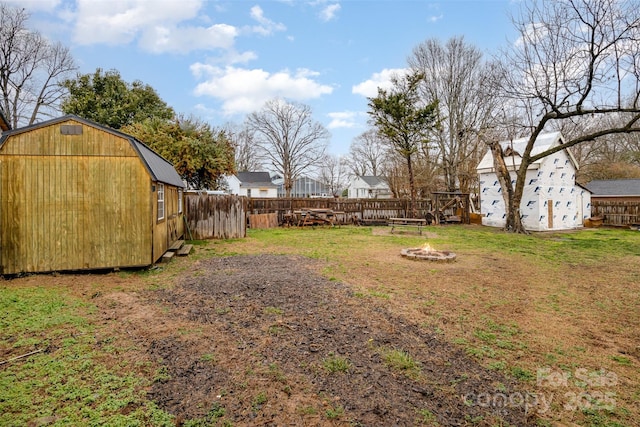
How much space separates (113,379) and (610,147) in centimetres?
3792

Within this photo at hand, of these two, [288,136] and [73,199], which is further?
[288,136]

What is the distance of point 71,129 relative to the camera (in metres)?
6.38

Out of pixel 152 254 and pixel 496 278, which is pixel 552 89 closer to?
pixel 496 278

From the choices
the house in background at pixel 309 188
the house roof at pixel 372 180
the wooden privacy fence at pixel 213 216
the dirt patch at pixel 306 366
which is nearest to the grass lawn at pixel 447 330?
the dirt patch at pixel 306 366

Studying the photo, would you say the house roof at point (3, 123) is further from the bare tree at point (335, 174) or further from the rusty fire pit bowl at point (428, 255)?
the bare tree at point (335, 174)

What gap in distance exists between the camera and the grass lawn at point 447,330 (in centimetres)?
246

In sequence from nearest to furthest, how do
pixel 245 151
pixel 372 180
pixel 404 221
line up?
1. pixel 404 221
2. pixel 245 151
3. pixel 372 180

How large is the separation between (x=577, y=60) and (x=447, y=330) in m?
14.1

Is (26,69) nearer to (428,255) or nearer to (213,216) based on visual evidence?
(213,216)

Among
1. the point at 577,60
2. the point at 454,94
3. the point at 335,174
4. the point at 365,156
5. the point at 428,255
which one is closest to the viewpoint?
the point at 428,255

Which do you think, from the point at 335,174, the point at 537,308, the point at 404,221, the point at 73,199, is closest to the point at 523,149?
the point at 404,221

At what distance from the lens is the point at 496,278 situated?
6516 mm

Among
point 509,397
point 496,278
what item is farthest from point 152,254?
point 496,278

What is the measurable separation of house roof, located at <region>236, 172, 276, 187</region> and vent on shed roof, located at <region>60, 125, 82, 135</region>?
1312 inches
